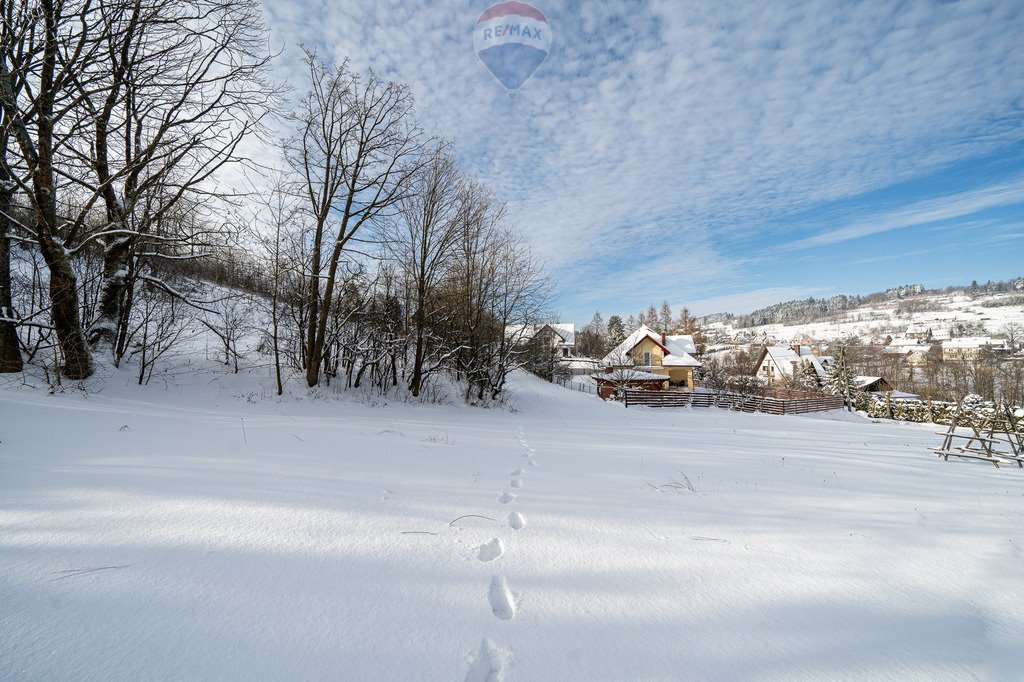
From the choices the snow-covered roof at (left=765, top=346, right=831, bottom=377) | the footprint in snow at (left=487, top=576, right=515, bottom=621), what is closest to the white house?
the snow-covered roof at (left=765, top=346, right=831, bottom=377)

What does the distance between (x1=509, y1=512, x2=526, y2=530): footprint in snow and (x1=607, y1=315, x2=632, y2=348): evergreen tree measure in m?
50.6

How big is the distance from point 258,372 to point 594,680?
37.8 ft

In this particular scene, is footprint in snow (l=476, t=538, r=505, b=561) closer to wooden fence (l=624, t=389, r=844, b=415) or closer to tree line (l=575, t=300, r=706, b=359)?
wooden fence (l=624, t=389, r=844, b=415)

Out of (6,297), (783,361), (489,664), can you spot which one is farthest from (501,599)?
(783,361)

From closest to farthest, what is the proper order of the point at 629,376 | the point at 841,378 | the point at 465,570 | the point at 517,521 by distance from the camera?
1. the point at 465,570
2. the point at 517,521
3. the point at 629,376
4. the point at 841,378

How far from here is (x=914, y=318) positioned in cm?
14975

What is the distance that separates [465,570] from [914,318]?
8452 inches

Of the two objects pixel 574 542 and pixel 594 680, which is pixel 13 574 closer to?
pixel 594 680

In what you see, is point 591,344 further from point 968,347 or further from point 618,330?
point 968,347

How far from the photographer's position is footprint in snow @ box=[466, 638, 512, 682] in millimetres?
1549

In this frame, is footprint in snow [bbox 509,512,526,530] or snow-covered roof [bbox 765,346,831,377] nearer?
footprint in snow [bbox 509,512,526,530]

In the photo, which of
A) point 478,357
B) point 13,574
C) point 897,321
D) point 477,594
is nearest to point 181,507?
point 13,574

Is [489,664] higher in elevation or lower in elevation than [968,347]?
lower

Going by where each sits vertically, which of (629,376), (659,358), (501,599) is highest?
(659,358)
